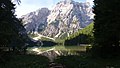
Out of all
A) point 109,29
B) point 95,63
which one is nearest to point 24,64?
point 95,63

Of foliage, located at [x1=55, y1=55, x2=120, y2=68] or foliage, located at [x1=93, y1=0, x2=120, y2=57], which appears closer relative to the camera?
foliage, located at [x1=55, y1=55, x2=120, y2=68]

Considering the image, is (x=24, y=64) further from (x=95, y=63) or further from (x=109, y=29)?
(x=109, y=29)

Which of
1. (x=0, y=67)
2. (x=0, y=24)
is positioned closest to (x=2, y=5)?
(x=0, y=24)

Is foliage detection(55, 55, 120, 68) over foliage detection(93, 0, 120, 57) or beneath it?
beneath

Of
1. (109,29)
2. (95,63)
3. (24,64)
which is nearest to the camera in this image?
(95,63)

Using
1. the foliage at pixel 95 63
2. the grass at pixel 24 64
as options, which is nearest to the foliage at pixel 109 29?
the foliage at pixel 95 63

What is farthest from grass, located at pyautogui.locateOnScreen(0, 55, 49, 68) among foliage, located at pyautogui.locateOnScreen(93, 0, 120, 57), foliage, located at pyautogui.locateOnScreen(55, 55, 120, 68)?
foliage, located at pyautogui.locateOnScreen(93, 0, 120, 57)

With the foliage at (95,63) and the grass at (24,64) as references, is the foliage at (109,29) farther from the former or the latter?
the grass at (24,64)

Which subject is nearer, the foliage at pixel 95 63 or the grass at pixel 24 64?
the foliage at pixel 95 63

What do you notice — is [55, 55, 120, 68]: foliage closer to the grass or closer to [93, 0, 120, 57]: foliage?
[93, 0, 120, 57]: foliage

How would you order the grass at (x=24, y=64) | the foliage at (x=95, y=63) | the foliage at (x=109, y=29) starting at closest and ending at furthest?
the foliage at (x=95, y=63)
the grass at (x=24, y=64)
the foliage at (x=109, y=29)

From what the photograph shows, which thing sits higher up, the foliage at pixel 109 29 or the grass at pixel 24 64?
the foliage at pixel 109 29

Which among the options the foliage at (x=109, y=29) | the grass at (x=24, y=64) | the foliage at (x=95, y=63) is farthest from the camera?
the foliage at (x=109, y=29)

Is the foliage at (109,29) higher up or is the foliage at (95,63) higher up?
the foliage at (109,29)
